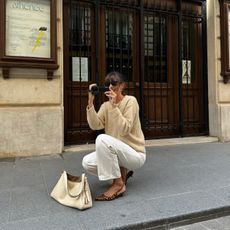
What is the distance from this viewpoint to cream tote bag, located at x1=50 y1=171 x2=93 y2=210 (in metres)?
3.17

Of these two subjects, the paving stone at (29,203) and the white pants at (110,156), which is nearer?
the paving stone at (29,203)

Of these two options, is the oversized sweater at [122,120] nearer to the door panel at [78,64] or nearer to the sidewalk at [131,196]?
the sidewalk at [131,196]

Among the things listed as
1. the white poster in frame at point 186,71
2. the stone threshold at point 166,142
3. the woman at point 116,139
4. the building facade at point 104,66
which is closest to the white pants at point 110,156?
the woman at point 116,139

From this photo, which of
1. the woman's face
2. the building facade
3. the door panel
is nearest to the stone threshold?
the building facade

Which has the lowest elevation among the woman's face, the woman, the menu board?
the woman

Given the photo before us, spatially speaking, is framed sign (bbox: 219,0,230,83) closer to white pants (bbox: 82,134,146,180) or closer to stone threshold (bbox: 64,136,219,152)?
stone threshold (bbox: 64,136,219,152)

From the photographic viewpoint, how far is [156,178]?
4.43 metres

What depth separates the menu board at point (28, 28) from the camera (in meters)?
5.52

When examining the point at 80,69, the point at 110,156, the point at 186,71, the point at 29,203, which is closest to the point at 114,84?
the point at 110,156

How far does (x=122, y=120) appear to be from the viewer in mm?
3318

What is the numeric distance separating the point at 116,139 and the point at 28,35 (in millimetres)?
3185

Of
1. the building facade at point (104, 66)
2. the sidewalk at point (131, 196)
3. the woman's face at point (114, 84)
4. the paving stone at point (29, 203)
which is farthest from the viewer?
the building facade at point (104, 66)

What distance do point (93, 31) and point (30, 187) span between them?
3986 mm

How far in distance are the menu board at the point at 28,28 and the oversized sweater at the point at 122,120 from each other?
8.63 feet
